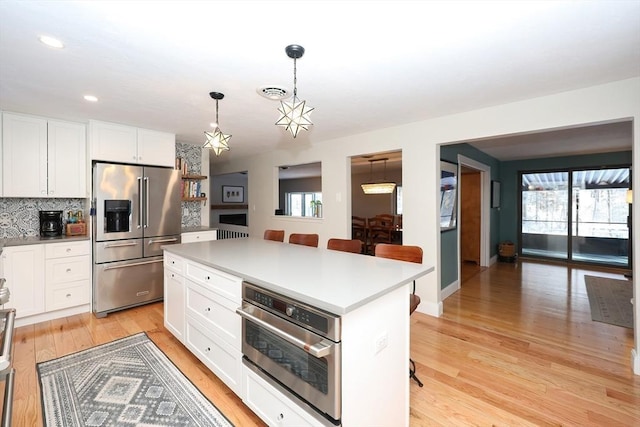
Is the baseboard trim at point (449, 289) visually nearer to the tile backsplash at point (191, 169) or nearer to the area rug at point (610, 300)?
the area rug at point (610, 300)

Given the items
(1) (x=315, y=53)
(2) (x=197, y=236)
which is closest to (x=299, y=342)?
(1) (x=315, y=53)

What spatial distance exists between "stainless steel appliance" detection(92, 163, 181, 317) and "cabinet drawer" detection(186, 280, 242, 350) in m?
1.71

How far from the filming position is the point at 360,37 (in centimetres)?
174

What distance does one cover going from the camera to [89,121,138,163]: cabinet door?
136 inches

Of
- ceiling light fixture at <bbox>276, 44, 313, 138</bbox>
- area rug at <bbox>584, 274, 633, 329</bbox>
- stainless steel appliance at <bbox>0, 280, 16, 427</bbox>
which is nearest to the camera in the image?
stainless steel appliance at <bbox>0, 280, 16, 427</bbox>

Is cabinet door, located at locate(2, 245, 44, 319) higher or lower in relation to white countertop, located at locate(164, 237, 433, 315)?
lower

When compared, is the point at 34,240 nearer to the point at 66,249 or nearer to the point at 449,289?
the point at 66,249

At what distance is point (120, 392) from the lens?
6.73 ft

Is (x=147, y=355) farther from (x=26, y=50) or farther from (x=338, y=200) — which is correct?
(x=338, y=200)

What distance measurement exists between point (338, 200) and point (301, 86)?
7.20 feet

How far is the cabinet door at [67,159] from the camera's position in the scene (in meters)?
3.41

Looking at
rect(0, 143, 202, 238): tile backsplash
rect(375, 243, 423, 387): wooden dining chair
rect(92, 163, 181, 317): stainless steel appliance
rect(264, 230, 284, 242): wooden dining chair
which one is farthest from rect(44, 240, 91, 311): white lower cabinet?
rect(375, 243, 423, 387): wooden dining chair

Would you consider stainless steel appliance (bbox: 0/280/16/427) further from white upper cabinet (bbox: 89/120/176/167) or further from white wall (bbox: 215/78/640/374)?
white wall (bbox: 215/78/640/374)

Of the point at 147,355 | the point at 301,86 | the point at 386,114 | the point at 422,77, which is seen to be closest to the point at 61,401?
the point at 147,355
